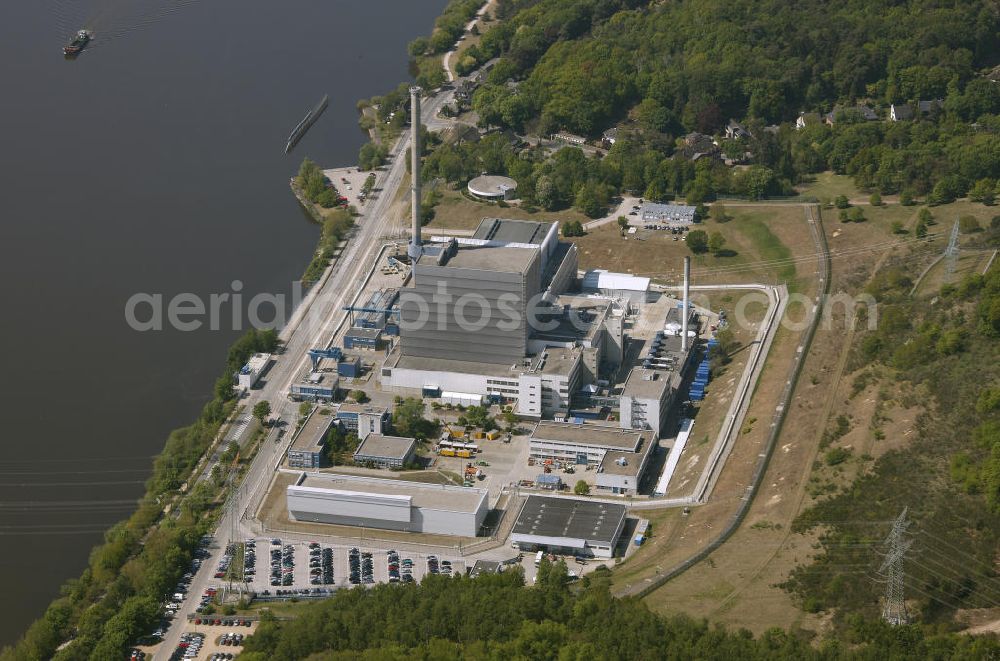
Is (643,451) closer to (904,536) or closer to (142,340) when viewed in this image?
(904,536)

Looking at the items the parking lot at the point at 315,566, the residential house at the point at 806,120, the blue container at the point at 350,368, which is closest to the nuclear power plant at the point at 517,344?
the blue container at the point at 350,368

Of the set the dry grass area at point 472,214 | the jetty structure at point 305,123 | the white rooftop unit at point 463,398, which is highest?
the white rooftop unit at point 463,398

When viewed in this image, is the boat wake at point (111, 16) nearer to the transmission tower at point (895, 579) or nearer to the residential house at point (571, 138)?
the residential house at point (571, 138)

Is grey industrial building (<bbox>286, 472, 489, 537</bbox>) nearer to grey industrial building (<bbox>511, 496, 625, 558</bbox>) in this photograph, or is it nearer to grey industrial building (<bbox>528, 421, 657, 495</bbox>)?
grey industrial building (<bbox>511, 496, 625, 558</bbox>)

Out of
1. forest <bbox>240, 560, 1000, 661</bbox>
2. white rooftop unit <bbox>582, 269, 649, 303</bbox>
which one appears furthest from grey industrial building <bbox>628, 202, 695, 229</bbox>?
forest <bbox>240, 560, 1000, 661</bbox>

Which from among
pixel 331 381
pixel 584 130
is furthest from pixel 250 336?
pixel 584 130

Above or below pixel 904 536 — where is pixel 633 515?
below

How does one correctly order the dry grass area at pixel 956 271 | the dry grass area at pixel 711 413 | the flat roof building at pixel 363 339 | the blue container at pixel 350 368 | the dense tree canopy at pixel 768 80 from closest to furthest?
the dry grass area at pixel 711 413 → the dry grass area at pixel 956 271 → the blue container at pixel 350 368 → the flat roof building at pixel 363 339 → the dense tree canopy at pixel 768 80
